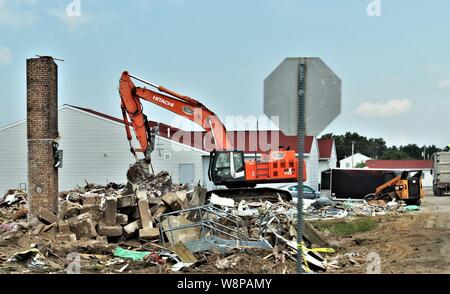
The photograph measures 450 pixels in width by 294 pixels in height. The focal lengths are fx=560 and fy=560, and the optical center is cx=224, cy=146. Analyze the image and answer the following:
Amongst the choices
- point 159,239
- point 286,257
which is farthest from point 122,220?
point 286,257

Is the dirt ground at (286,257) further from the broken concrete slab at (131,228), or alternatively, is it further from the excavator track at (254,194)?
the excavator track at (254,194)

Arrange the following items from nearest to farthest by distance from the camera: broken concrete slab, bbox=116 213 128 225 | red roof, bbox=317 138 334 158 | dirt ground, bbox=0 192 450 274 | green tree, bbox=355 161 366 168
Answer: dirt ground, bbox=0 192 450 274
broken concrete slab, bbox=116 213 128 225
red roof, bbox=317 138 334 158
green tree, bbox=355 161 366 168

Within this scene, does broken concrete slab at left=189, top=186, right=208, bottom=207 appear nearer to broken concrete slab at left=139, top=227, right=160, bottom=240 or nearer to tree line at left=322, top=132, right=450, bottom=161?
broken concrete slab at left=139, top=227, right=160, bottom=240

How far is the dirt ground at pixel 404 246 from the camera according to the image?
36.6 ft

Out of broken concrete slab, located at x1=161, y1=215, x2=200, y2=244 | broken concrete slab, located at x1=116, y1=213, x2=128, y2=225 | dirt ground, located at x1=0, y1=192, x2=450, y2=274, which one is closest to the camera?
dirt ground, located at x1=0, y1=192, x2=450, y2=274

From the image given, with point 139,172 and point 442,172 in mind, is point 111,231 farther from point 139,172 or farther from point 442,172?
point 442,172

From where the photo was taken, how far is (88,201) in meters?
18.6

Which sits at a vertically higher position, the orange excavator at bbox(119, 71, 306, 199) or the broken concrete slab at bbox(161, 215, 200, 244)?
the orange excavator at bbox(119, 71, 306, 199)

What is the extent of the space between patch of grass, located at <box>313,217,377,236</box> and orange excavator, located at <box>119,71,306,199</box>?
211 inches

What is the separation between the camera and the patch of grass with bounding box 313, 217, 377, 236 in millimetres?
17094

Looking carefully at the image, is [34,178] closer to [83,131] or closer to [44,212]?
[44,212]

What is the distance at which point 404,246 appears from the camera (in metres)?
13.4

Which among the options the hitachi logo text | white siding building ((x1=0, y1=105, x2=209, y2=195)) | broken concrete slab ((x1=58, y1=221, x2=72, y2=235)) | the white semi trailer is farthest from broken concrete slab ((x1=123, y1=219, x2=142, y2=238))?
the white semi trailer
